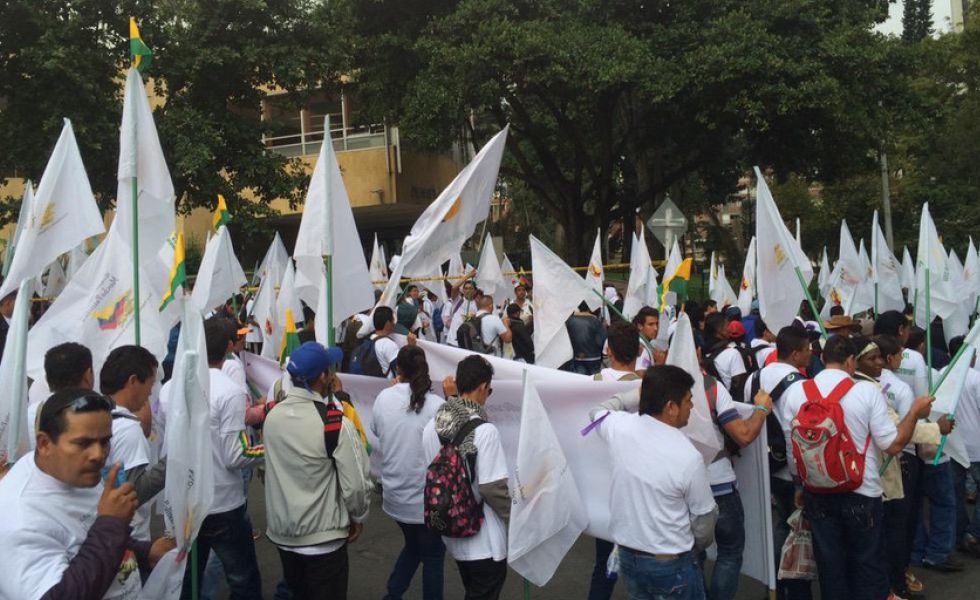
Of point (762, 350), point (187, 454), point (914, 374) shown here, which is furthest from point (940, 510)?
point (187, 454)

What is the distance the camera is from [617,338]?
5.17 m

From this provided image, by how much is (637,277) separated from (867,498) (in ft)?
23.7

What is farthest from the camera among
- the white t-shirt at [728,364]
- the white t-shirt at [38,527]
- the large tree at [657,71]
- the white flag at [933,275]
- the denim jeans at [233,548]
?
the large tree at [657,71]

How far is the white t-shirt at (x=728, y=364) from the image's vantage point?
7207 mm

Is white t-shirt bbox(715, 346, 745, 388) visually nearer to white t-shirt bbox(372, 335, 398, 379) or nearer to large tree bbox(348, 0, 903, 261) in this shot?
white t-shirt bbox(372, 335, 398, 379)

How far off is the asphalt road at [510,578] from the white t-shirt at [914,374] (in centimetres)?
128

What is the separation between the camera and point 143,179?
217 inches

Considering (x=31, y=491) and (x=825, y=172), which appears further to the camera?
(x=825, y=172)

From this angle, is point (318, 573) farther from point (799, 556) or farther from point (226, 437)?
point (799, 556)

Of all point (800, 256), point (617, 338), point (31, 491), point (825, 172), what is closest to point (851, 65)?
point (825, 172)

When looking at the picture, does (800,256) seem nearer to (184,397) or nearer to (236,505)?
(236,505)

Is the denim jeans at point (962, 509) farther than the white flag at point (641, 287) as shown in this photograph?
No

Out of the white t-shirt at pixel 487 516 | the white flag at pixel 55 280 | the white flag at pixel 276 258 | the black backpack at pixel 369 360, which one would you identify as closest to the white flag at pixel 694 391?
the white t-shirt at pixel 487 516

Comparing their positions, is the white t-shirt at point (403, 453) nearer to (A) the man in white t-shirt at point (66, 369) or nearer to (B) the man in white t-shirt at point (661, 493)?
(B) the man in white t-shirt at point (661, 493)
